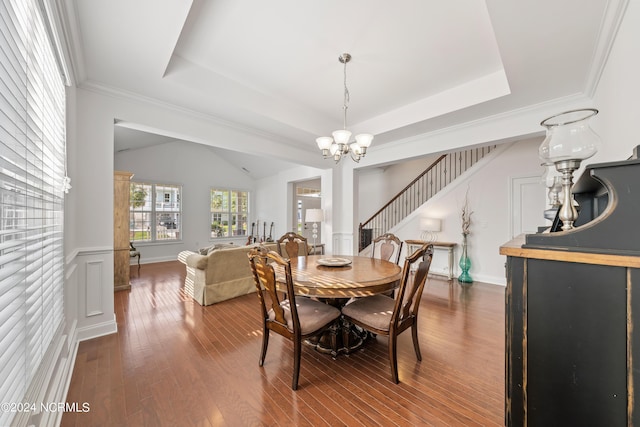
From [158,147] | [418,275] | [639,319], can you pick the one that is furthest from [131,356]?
[158,147]

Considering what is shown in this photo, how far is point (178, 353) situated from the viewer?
2.33 metres

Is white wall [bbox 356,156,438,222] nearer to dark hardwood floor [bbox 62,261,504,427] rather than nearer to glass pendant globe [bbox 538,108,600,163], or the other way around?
dark hardwood floor [bbox 62,261,504,427]

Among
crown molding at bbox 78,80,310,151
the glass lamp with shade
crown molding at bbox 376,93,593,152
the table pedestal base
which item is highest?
crown molding at bbox 78,80,310,151

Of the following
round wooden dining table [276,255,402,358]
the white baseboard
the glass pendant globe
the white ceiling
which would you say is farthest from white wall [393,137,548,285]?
the white baseboard

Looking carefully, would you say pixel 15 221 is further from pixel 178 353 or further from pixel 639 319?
pixel 639 319

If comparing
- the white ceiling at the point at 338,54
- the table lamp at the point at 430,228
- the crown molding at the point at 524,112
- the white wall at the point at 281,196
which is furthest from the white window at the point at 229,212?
the crown molding at the point at 524,112

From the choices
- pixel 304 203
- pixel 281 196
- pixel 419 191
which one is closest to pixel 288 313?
pixel 419 191

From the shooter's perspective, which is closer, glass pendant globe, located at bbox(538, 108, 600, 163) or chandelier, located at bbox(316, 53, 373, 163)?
glass pendant globe, located at bbox(538, 108, 600, 163)

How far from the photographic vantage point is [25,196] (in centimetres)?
118

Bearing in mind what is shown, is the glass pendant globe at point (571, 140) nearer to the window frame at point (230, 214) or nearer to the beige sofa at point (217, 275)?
the beige sofa at point (217, 275)

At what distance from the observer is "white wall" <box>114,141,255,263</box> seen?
6.66 metres

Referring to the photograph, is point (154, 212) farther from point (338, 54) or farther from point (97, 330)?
point (338, 54)

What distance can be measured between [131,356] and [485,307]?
4261 mm

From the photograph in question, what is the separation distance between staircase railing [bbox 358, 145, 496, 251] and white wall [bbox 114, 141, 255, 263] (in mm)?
4768
